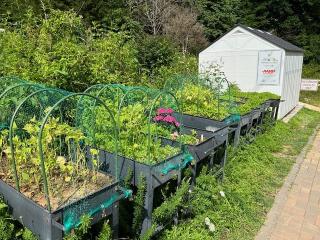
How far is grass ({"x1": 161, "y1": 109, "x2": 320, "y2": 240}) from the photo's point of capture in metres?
4.01

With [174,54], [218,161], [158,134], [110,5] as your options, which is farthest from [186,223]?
[110,5]

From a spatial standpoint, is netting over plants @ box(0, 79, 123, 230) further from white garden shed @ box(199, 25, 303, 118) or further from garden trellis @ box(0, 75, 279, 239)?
white garden shed @ box(199, 25, 303, 118)

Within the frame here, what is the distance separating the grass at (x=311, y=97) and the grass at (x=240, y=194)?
9954 mm

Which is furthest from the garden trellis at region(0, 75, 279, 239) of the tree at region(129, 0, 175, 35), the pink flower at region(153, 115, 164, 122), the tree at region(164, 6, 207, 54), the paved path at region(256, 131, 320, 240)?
the tree at region(129, 0, 175, 35)

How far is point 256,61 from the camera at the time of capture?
10.7m

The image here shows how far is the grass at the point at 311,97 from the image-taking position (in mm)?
16683

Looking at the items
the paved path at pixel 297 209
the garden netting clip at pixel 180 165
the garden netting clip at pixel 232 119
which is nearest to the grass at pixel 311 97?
the paved path at pixel 297 209

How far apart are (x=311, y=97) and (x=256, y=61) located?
360 inches

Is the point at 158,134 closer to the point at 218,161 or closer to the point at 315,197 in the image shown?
the point at 218,161

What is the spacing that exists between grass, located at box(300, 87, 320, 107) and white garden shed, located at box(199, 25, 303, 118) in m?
5.40

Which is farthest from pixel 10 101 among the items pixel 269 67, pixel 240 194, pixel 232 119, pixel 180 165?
pixel 269 67

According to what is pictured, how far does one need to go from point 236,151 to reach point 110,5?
59.8 ft

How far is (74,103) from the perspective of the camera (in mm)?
4516

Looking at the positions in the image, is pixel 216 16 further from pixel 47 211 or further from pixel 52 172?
pixel 47 211
